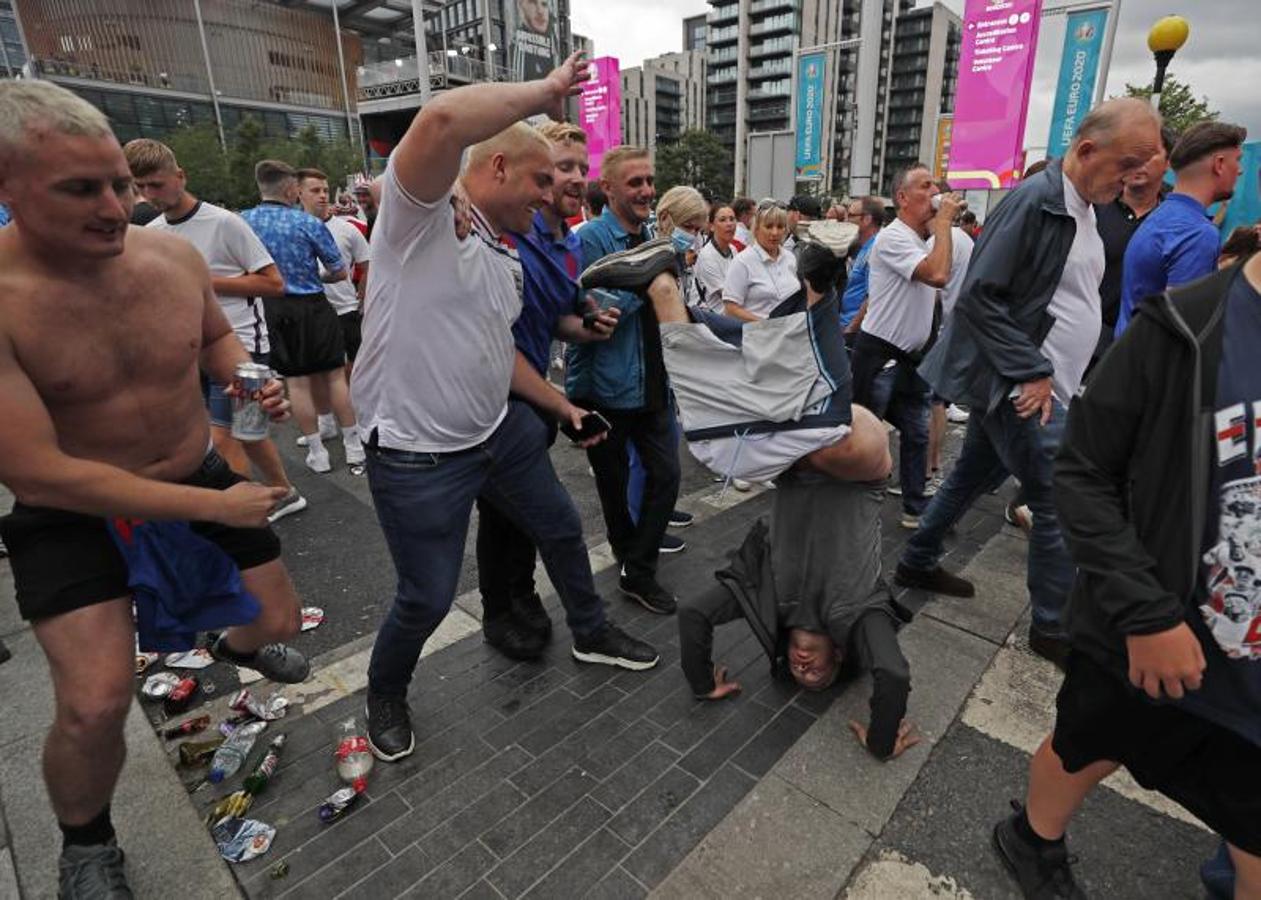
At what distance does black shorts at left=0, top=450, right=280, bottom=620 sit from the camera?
178cm

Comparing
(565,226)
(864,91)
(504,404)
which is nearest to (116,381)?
(504,404)

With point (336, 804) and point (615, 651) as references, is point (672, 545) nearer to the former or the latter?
point (615, 651)

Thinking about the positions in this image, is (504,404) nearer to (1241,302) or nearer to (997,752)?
(1241,302)

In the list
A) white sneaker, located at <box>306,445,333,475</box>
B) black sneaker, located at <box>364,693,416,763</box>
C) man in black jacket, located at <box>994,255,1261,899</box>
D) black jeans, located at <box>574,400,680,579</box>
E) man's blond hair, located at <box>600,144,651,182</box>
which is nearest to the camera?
man in black jacket, located at <box>994,255,1261,899</box>

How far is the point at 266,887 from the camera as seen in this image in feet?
6.40

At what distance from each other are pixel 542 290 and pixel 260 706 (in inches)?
79.4

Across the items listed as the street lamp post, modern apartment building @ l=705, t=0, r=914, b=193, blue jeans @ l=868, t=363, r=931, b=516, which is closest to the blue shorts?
blue jeans @ l=868, t=363, r=931, b=516

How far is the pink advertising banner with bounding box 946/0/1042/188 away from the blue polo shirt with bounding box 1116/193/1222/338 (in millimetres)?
9729

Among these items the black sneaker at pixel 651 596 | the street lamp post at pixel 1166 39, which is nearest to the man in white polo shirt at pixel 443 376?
the black sneaker at pixel 651 596

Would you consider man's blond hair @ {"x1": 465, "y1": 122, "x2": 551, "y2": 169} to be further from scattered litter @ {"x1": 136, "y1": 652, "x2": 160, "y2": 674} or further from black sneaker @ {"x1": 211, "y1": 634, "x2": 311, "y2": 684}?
scattered litter @ {"x1": 136, "y1": 652, "x2": 160, "y2": 674}

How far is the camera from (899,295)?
Answer: 4293 millimetres

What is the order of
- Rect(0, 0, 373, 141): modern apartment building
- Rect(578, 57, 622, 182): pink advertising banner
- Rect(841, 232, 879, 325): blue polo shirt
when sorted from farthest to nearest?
Rect(0, 0, 373, 141): modern apartment building < Rect(578, 57, 622, 182): pink advertising banner < Rect(841, 232, 879, 325): blue polo shirt

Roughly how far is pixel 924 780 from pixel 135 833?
260 centimetres

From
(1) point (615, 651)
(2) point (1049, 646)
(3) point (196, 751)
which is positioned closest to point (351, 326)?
(3) point (196, 751)
